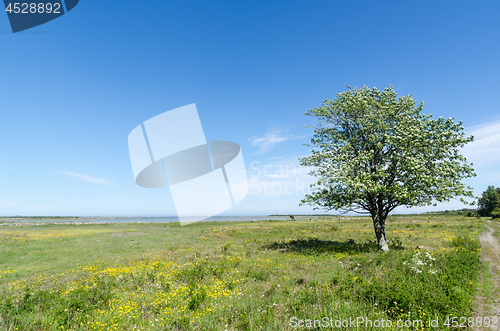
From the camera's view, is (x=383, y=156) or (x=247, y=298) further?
(x=383, y=156)

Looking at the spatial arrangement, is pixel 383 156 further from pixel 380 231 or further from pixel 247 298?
pixel 247 298

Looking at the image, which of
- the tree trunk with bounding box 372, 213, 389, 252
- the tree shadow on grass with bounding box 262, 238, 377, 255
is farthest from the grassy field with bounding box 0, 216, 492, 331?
the tree shadow on grass with bounding box 262, 238, 377, 255

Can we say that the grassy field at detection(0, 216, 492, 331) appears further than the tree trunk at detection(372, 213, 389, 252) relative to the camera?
No

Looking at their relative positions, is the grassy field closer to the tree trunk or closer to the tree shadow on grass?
the tree trunk

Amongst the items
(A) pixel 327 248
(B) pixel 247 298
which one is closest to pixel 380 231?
(A) pixel 327 248

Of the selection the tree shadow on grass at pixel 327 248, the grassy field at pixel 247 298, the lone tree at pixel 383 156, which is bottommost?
the tree shadow on grass at pixel 327 248

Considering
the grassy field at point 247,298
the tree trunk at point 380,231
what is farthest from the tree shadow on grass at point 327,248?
the grassy field at point 247,298

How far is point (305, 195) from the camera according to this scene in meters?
20.5

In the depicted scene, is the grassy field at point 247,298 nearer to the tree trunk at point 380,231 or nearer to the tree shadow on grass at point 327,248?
the tree trunk at point 380,231

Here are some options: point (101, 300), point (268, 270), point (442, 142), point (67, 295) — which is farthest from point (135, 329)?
point (442, 142)

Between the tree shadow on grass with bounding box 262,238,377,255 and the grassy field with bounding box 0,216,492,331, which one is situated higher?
the grassy field with bounding box 0,216,492,331

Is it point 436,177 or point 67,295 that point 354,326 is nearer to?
point 67,295

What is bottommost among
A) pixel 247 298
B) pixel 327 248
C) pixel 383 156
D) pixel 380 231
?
pixel 327 248

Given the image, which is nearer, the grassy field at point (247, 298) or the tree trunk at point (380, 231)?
the grassy field at point (247, 298)
